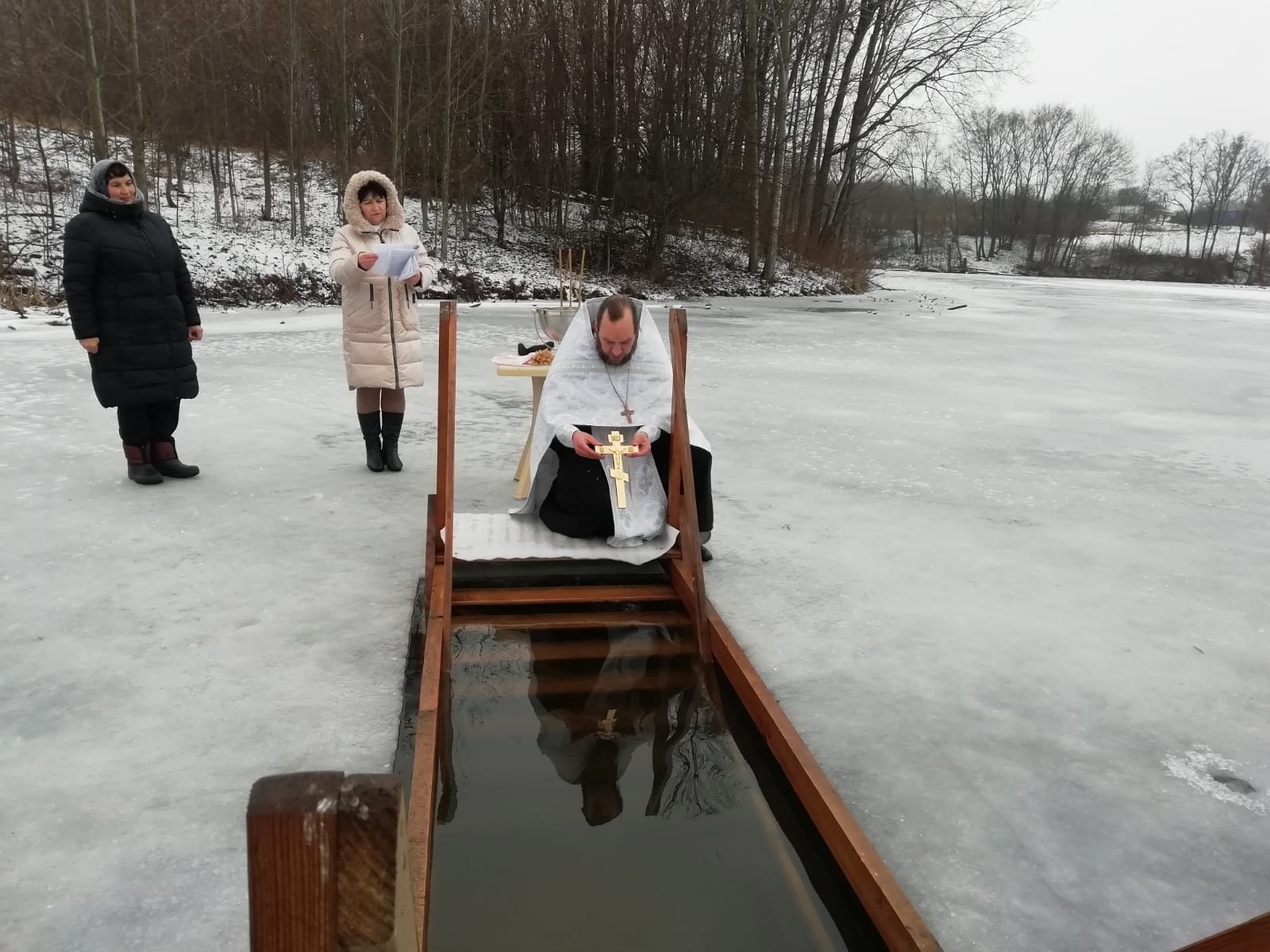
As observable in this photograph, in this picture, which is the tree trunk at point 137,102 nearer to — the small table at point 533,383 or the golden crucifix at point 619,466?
the small table at point 533,383

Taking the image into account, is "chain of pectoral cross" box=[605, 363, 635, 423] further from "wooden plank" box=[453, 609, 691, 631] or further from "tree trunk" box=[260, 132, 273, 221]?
"tree trunk" box=[260, 132, 273, 221]

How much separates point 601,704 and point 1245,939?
5.81 ft

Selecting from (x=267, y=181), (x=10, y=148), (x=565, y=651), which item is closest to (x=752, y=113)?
(x=267, y=181)

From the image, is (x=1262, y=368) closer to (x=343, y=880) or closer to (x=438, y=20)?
(x=343, y=880)

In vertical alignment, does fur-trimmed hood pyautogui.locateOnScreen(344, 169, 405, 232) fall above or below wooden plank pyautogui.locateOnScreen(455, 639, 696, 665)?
above

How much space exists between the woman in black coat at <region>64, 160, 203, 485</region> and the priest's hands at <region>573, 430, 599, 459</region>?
6.92 feet

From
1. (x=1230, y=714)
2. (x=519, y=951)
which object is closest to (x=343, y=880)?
(x=519, y=951)

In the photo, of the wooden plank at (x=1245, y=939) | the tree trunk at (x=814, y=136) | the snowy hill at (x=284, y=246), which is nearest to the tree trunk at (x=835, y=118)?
the tree trunk at (x=814, y=136)

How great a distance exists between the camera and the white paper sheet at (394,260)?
3850 millimetres

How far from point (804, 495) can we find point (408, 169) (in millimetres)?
16327

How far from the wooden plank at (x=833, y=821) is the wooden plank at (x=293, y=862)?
3.84ft

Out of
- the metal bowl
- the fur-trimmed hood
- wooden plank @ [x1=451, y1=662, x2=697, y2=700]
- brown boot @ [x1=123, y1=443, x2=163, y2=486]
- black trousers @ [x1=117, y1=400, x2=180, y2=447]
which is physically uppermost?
the fur-trimmed hood

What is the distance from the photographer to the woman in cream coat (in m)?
4.25

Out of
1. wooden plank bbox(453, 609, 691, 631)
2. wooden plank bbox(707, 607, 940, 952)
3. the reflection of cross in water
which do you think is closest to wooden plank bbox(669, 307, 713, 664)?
wooden plank bbox(453, 609, 691, 631)
